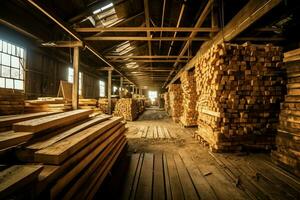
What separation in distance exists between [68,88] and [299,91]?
8.65 metres

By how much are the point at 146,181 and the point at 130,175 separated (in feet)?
1.48

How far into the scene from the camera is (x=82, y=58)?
40.3 ft

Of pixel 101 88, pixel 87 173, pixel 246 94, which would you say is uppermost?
pixel 101 88

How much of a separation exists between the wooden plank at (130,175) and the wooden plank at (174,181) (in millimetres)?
809

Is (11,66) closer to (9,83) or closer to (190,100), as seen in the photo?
(9,83)

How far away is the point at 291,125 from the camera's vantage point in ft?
12.0

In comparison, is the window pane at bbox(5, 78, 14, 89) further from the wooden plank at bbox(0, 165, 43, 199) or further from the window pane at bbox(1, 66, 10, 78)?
the wooden plank at bbox(0, 165, 43, 199)

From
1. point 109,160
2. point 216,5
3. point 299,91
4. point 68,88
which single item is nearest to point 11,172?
point 109,160

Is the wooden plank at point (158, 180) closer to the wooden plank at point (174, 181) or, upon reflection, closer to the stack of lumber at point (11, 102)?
the wooden plank at point (174, 181)

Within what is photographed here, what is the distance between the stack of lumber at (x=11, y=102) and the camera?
417 centimetres

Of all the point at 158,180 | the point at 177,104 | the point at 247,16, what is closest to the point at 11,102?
the point at 158,180

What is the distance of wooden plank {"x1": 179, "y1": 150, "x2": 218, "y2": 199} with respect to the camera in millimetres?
2797

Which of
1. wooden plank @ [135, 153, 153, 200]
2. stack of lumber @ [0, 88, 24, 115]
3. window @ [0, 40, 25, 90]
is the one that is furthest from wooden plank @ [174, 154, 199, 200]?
window @ [0, 40, 25, 90]

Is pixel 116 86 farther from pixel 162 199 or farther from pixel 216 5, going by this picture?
pixel 162 199
